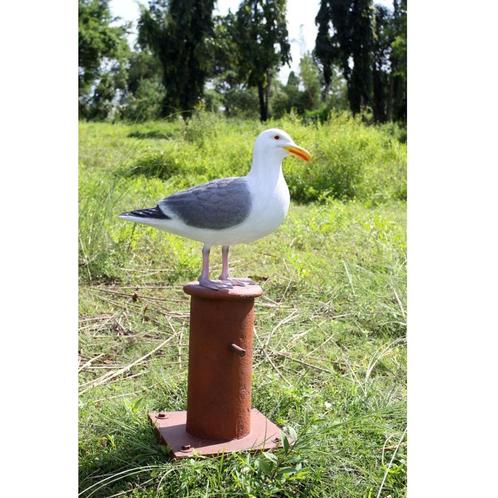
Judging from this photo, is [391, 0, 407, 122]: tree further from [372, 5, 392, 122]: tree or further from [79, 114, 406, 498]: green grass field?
[79, 114, 406, 498]: green grass field

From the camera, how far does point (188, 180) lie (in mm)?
6227

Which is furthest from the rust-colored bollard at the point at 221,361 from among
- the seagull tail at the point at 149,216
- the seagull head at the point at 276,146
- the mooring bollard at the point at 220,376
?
the seagull head at the point at 276,146

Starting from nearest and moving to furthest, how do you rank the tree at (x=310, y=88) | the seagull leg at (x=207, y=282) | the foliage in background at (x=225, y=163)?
the seagull leg at (x=207, y=282) → the foliage in background at (x=225, y=163) → the tree at (x=310, y=88)

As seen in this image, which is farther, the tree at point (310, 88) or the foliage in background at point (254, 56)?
the tree at point (310, 88)

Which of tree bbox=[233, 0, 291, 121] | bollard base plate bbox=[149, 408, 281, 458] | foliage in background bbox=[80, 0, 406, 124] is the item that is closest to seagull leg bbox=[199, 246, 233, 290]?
bollard base plate bbox=[149, 408, 281, 458]

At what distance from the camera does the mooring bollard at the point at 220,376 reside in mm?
1878

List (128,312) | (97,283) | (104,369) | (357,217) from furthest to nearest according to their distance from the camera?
(357,217) < (97,283) < (128,312) < (104,369)

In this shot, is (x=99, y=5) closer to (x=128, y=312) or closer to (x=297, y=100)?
(x=297, y=100)

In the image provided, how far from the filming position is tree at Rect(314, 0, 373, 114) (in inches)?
483

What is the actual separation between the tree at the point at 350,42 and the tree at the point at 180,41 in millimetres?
3691

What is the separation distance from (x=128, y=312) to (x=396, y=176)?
4.83 meters

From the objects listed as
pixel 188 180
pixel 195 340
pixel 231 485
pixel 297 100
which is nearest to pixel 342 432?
pixel 231 485

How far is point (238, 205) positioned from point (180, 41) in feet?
50.4

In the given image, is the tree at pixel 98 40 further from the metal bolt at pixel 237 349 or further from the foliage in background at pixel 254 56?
the metal bolt at pixel 237 349
